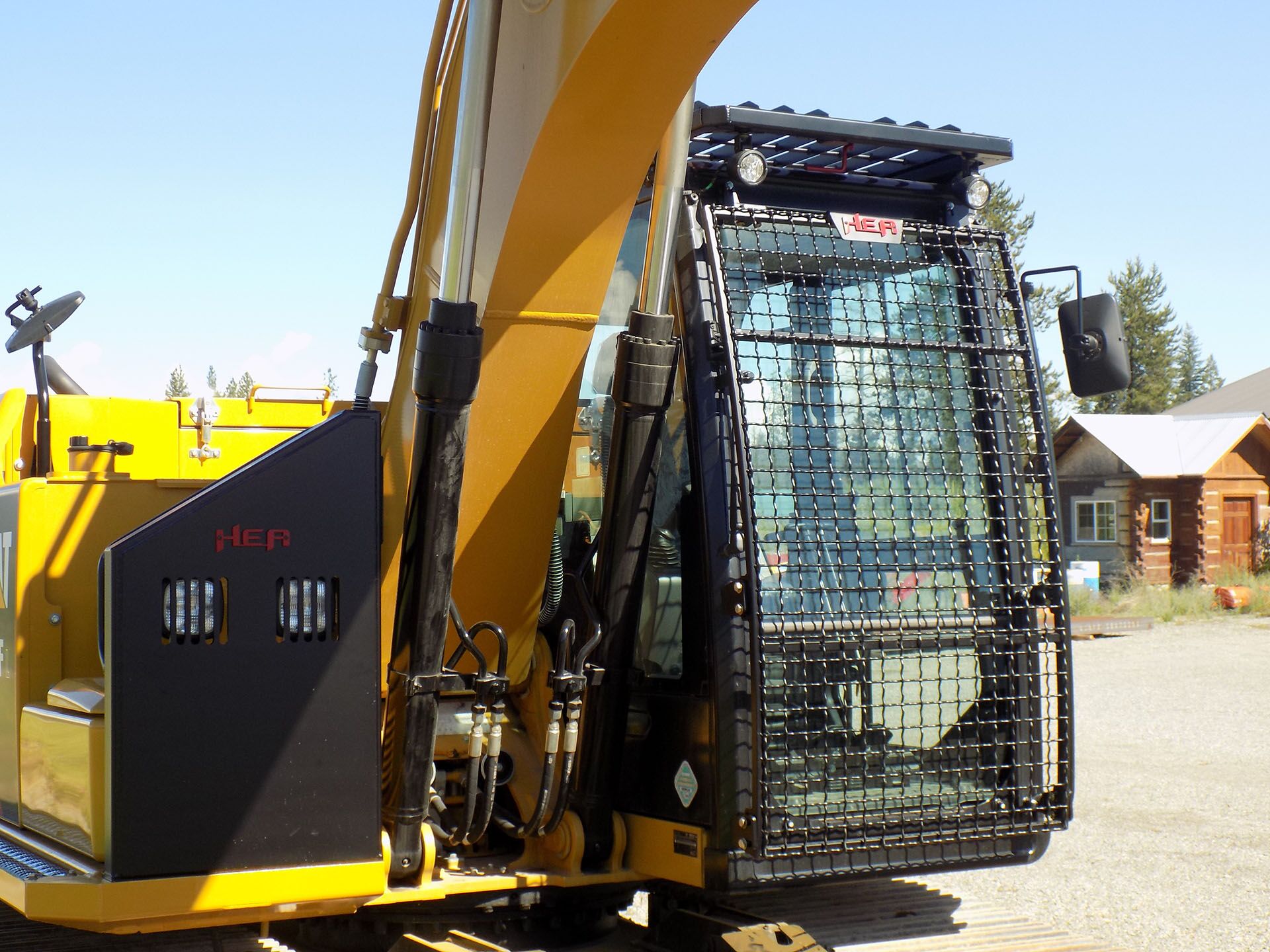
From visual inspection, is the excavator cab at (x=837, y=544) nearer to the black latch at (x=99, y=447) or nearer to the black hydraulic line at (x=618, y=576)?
the black hydraulic line at (x=618, y=576)

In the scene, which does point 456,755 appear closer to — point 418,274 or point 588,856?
point 588,856

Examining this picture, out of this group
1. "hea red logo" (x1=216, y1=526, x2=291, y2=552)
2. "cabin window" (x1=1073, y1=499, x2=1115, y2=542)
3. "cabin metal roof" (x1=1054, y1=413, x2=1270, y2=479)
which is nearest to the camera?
"hea red logo" (x1=216, y1=526, x2=291, y2=552)

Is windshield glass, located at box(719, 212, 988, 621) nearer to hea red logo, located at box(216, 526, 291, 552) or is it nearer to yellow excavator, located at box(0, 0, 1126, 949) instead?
yellow excavator, located at box(0, 0, 1126, 949)

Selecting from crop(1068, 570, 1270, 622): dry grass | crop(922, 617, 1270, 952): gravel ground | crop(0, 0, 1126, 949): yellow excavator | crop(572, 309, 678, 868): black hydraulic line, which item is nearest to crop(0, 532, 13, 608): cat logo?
crop(0, 0, 1126, 949): yellow excavator

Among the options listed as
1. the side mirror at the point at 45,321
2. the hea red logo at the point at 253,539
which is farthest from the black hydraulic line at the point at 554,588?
the side mirror at the point at 45,321

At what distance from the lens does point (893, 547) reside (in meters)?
3.92

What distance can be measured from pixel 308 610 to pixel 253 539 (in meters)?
0.22

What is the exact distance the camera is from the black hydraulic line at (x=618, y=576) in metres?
3.74

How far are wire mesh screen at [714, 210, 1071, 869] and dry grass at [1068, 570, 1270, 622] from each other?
1896cm

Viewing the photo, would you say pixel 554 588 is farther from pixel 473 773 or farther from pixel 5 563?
pixel 5 563

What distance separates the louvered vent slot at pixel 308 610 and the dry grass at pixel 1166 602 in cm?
2033

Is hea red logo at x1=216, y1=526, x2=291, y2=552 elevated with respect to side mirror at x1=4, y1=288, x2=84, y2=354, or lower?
lower

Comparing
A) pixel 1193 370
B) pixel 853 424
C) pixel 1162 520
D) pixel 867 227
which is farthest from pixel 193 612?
pixel 1193 370

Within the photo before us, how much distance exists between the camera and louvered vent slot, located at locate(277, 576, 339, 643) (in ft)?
10.9
